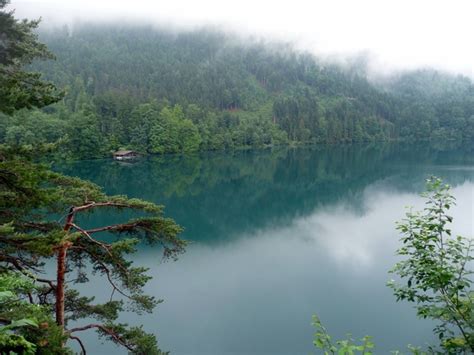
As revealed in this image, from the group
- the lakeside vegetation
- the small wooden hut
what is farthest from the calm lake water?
the small wooden hut

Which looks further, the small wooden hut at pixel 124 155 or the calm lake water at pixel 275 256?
the small wooden hut at pixel 124 155

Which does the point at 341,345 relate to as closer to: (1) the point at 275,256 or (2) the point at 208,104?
(1) the point at 275,256

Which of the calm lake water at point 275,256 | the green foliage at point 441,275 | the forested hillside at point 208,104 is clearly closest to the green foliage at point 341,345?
the green foliage at point 441,275

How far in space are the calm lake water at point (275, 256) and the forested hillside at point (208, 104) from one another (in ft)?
66.2

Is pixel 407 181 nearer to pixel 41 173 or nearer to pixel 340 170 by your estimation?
pixel 340 170

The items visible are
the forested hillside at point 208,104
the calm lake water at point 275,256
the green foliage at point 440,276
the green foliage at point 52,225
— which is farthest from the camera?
the forested hillside at point 208,104

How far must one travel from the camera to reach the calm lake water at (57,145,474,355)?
16.4 m

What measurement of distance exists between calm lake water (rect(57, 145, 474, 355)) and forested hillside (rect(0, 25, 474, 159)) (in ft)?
66.2

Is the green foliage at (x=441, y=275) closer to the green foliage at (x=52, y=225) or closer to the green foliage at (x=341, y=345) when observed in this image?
the green foliage at (x=341, y=345)

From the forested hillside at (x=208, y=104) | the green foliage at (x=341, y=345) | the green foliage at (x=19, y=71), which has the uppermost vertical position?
the forested hillside at (x=208, y=104)

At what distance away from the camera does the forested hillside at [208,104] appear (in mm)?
80375

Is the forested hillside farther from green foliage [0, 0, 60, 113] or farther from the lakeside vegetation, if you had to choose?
green foliage [0, 0, 60, 113]

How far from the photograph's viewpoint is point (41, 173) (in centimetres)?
636

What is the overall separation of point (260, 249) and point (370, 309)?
1040 centimetres
